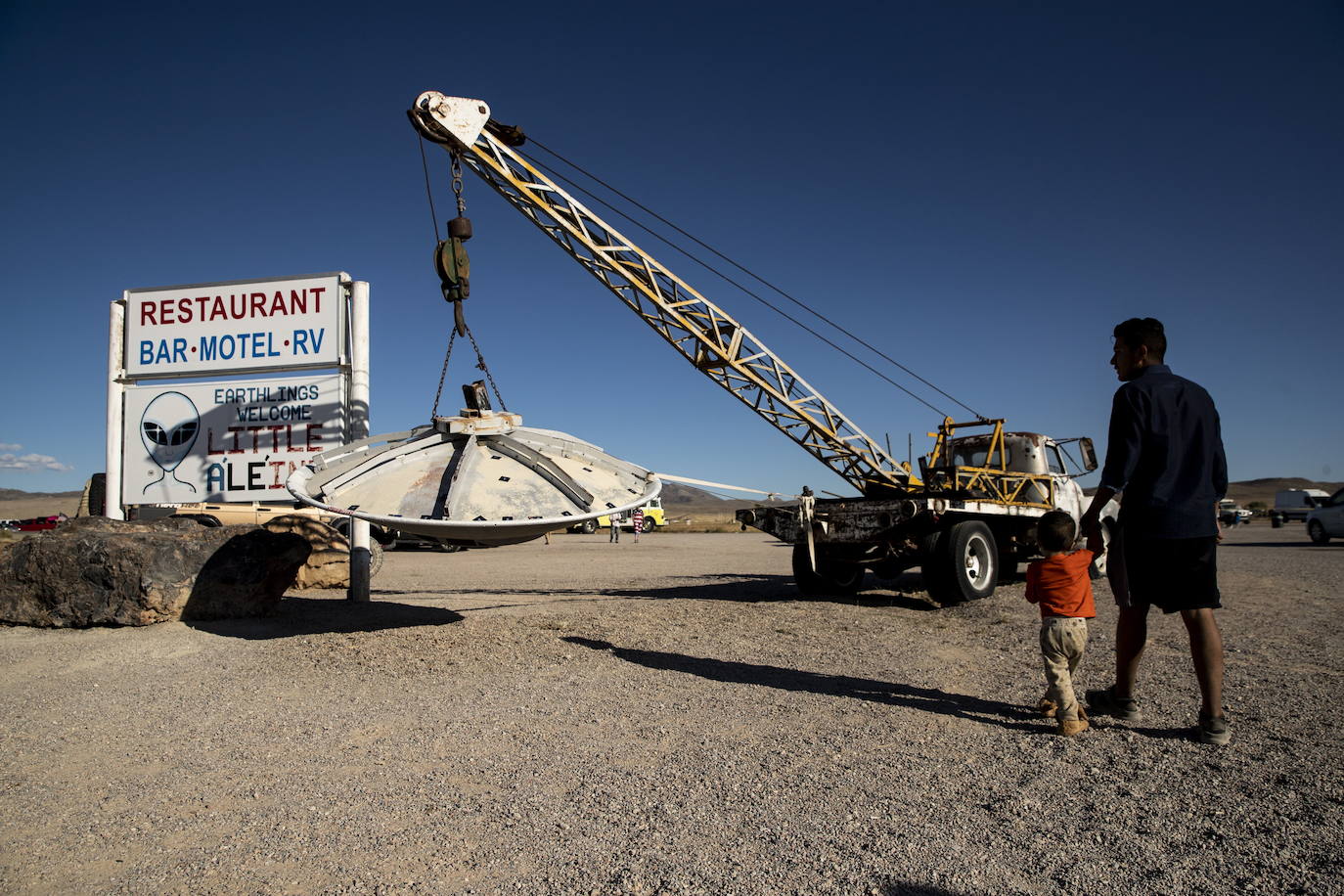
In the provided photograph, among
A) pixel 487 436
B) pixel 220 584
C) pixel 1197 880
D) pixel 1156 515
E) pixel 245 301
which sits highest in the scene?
pixel 245 301

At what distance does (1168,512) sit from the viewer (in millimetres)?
4371

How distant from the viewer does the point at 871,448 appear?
1321 cm

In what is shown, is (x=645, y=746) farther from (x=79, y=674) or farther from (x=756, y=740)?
(x=79, y=674)

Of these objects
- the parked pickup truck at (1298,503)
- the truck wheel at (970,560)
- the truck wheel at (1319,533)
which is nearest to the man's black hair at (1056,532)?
the truck wheel at (970,560)

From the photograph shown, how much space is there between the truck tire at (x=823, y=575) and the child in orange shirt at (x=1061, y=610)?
21.6ft

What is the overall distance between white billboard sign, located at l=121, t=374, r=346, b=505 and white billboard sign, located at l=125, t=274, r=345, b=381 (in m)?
0.25

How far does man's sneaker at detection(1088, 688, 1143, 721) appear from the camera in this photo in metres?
4.66

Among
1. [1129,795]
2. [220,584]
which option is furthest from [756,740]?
[220,584]

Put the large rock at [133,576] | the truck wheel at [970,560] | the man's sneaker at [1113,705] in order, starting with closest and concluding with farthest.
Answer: the man's sneaker at [1113,705]
the large rock at [133,576]
the truck wheel at [970,560]

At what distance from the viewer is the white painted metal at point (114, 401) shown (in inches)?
426

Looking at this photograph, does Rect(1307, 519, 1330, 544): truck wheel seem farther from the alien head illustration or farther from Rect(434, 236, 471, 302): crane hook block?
the alien head illustration

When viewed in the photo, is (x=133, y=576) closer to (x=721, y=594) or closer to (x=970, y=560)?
(x=721, y=594)

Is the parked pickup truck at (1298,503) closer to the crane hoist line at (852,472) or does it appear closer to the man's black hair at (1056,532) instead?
the crane hoist line at (852,472)

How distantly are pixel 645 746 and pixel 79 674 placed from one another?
489cm
